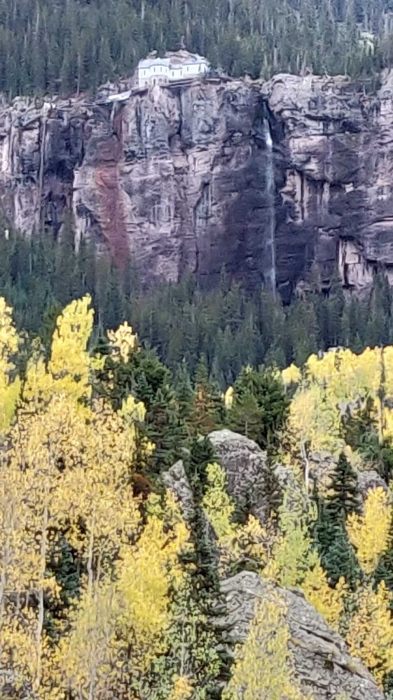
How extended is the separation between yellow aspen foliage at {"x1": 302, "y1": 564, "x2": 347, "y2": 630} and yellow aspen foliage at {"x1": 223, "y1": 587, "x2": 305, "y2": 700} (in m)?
15.4

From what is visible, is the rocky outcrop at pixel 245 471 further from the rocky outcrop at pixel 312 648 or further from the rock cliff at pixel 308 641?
the rocky outcrop at pixel 312 648

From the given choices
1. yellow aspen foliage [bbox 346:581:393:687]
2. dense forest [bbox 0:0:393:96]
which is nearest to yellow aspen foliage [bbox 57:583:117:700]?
yellow aspen foliage [bbox 346:581:393:687]

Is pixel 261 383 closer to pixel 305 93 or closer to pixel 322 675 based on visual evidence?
pixel 322 675

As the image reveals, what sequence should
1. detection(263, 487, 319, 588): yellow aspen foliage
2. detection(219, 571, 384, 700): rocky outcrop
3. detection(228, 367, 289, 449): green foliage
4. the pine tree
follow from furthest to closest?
1. detection(228, 367, 289, 449): green foliage
2. the pine tree
3. detection(263, 487, 319, 588): yellow aspen foliage
4. detection(219, 571, 384, 700): rocky outcrop

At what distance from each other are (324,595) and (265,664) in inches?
713

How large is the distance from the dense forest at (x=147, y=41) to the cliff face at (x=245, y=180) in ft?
32.2

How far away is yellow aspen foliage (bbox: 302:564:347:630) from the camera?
149 ft

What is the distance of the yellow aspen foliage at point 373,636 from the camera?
144ft

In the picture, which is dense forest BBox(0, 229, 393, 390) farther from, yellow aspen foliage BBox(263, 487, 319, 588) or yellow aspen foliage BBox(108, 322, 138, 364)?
yellow aspen foliage BBox(263, 487, 319, 588)

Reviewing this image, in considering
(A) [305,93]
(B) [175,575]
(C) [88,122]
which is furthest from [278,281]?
(B) [175,575]

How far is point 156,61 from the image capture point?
510 feet

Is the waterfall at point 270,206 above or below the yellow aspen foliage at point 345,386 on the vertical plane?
above

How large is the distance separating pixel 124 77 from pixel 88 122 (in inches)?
428

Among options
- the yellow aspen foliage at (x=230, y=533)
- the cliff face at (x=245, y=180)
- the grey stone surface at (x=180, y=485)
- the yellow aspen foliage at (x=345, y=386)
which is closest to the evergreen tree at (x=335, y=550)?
the yellow aspen foliage at (x=230, y=533)
